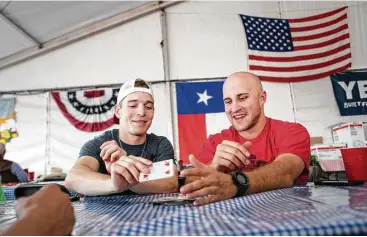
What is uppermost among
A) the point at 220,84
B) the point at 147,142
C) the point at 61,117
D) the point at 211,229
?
the point at 220,84

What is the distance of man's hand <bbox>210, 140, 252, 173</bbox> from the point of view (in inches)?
43.8

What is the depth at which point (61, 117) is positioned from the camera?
5.29 m

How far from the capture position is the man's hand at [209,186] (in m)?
0.89

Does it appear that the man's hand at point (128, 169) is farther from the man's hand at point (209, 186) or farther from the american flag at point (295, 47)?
the american flag at point (295, 47)

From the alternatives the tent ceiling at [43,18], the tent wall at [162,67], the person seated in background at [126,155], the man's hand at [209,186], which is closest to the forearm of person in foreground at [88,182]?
the person seated in background at [126,155]

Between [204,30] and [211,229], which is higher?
[204,30]

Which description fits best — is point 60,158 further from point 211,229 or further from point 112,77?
point 211,229

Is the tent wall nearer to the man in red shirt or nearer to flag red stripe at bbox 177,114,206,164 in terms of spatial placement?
flag red stripe at bbox 177,114,206,164

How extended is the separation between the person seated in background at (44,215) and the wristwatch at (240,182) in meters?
0.57

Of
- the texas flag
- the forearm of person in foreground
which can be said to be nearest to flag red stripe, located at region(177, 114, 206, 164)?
the texas flag

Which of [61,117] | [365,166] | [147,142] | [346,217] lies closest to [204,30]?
[61,117]

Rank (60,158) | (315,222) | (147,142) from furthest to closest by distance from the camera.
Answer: (60,158) < (147,142) < (315,222)

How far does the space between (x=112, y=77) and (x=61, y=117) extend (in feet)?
3.73

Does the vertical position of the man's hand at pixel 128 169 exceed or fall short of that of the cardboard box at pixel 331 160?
it exceeds it
